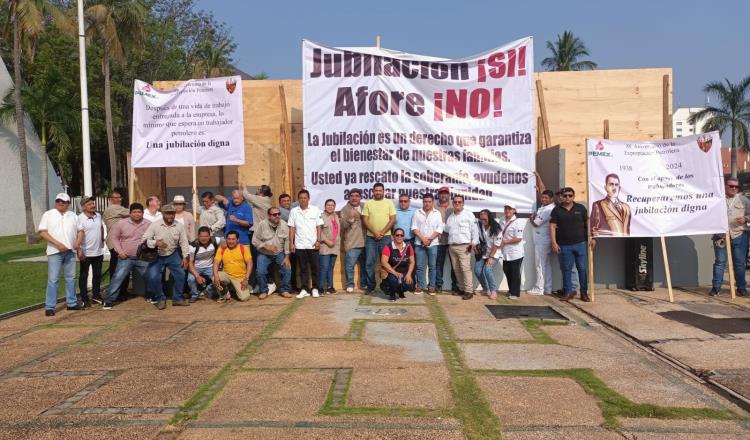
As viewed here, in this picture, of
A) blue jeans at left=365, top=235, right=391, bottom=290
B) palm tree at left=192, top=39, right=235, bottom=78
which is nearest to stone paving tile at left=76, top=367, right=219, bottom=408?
blue jeans at left=365, top=235, right=391, bottom=290

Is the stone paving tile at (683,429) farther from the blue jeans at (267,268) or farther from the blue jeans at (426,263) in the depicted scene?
the blue jeans at (267,268)

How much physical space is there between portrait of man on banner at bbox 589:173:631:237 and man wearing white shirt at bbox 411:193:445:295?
2223 millimetres

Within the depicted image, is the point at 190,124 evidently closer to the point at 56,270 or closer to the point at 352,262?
the point at 56,270

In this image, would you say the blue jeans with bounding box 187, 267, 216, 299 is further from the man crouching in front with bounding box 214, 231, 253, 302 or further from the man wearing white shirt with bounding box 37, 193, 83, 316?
the man wearing white shirt with bounding box 37, 193, 83, 316

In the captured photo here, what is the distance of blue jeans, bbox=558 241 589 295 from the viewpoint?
8.20 metres

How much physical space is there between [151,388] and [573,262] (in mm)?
6078

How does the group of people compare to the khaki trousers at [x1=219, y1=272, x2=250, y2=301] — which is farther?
the khaki trousers at [x1=219, y1=272, x2=250, y2=301]

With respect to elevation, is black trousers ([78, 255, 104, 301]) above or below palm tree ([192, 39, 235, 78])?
below

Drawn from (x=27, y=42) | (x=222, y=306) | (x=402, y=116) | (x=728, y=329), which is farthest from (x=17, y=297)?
(x=27, y=42)

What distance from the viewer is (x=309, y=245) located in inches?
333

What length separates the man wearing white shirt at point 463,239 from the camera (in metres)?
8.36

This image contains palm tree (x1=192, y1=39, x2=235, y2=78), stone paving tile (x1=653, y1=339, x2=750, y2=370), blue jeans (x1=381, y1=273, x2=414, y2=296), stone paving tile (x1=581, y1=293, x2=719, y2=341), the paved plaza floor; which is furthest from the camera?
palm tree (x1=192, y1=39, x2=235, y2=78)

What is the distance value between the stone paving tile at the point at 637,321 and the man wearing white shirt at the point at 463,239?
5.40 ft

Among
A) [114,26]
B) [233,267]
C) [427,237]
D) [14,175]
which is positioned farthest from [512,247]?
[14,175]
